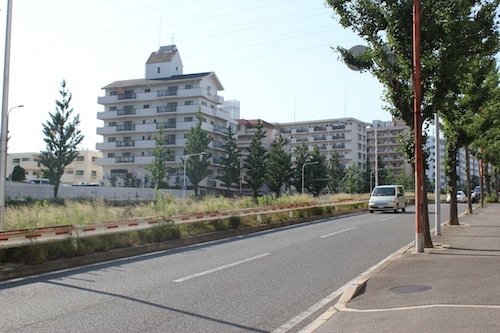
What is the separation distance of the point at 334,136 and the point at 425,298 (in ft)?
351

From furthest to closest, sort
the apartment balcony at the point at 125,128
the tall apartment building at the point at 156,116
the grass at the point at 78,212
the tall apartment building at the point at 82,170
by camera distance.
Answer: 1. the tall apartment building at the point at 82,170
2. the apartment balcony at the point at 125,128
3. the tall apartment building at the point at 156,116
4. the grass at the point at 78,212

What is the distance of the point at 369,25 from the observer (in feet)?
41.7

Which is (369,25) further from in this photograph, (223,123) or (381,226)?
(223,123)

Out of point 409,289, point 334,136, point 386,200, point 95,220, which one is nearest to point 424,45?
point 409,289

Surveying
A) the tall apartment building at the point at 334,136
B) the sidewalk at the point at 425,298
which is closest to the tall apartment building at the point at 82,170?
the tall apartment building at the point at 334,136

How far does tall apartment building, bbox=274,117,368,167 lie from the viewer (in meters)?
109

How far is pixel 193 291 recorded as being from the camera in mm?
7531

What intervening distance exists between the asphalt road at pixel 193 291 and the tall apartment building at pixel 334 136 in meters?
96.2

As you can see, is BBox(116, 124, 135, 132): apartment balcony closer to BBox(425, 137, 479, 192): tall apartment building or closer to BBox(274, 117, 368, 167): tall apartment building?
BBox(274, 117, 368, 167): tall apartment building

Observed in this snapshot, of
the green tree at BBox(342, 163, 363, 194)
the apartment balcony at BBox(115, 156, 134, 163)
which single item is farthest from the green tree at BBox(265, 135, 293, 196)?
the apartment balcony at BBox(115, 156, 134, 163)

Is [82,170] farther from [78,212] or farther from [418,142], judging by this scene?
[418,142]

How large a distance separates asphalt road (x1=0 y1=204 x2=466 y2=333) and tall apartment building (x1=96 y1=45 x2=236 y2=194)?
59139 mm

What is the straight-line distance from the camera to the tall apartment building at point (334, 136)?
10900cm

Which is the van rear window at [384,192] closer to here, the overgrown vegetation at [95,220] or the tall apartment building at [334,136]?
the overgrown vegetation at [95,220]
